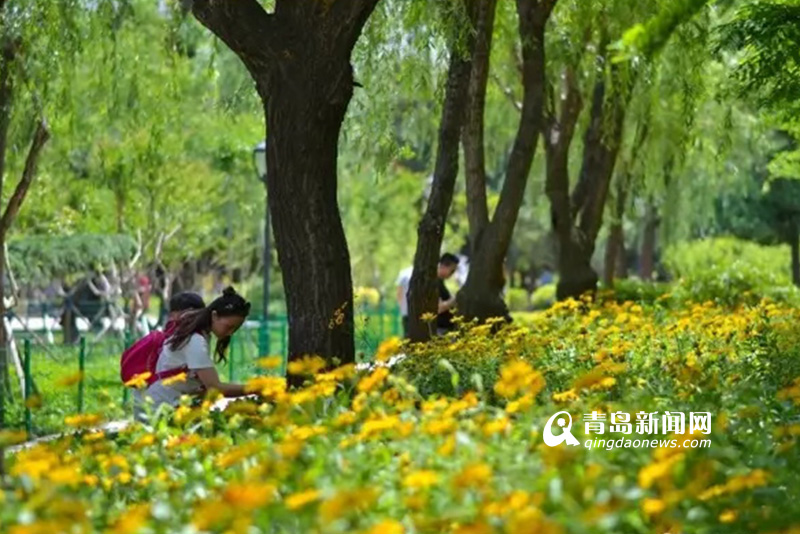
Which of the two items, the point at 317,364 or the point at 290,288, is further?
the point at 290,288

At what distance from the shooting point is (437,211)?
13.2m

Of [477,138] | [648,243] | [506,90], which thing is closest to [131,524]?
[477,138]

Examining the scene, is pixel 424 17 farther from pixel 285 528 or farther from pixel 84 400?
pixel 285 528

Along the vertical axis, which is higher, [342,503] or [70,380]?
[70,380]

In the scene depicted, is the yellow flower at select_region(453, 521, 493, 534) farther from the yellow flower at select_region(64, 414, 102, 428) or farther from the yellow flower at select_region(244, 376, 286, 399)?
the yellow flower at select_region(64, 414, 102, 428)

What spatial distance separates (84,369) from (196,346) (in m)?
8.48

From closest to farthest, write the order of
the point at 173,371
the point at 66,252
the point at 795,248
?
the point at 173,371 < the point at 66,252 < the point at 795,248

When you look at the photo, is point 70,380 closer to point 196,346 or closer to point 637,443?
Answer: point 637,443

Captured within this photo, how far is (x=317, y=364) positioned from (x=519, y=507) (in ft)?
5.78

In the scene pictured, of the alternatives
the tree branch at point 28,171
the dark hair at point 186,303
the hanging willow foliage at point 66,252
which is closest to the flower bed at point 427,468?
the dark hair at point 186,303

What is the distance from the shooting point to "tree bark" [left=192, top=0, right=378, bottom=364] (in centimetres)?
969

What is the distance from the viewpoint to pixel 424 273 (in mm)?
13289

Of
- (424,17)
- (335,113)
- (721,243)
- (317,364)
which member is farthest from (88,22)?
(721,243)

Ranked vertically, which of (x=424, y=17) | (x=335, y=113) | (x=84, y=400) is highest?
(x=424, y=17)
